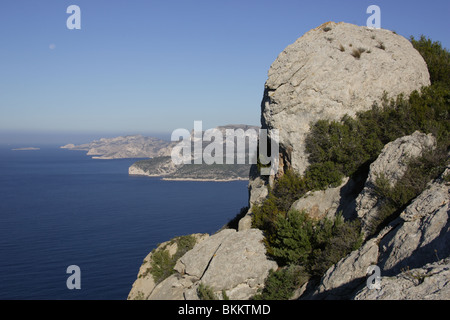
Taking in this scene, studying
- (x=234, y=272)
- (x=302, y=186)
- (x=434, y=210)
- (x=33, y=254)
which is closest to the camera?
(x=434, y=210)

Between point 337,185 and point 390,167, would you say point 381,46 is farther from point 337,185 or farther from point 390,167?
point 390,167

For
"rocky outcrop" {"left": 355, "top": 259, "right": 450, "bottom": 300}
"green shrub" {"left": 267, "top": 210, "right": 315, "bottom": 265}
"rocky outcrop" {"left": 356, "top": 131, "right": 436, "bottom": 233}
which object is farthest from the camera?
"green shrub" {"left": 267, "top": 210, "right": 315, "bottom": 265}

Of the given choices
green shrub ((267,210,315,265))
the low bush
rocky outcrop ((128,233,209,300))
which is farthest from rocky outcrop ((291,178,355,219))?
rocky outcrop ((128,233,209,300))

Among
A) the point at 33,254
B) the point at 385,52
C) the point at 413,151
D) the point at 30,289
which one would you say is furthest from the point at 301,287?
the point at 33,254

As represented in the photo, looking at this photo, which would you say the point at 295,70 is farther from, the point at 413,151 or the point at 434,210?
the point at 434,210

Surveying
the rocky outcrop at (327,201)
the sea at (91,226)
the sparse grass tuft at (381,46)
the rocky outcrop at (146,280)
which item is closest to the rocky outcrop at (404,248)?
the rocky outcrop at (327,201)

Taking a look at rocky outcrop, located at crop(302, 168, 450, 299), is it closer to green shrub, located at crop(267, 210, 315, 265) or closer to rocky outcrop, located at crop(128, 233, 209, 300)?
green shrub, located at crop(267, 210, 315, 265)

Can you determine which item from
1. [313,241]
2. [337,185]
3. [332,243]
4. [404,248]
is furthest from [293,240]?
[404,248]
